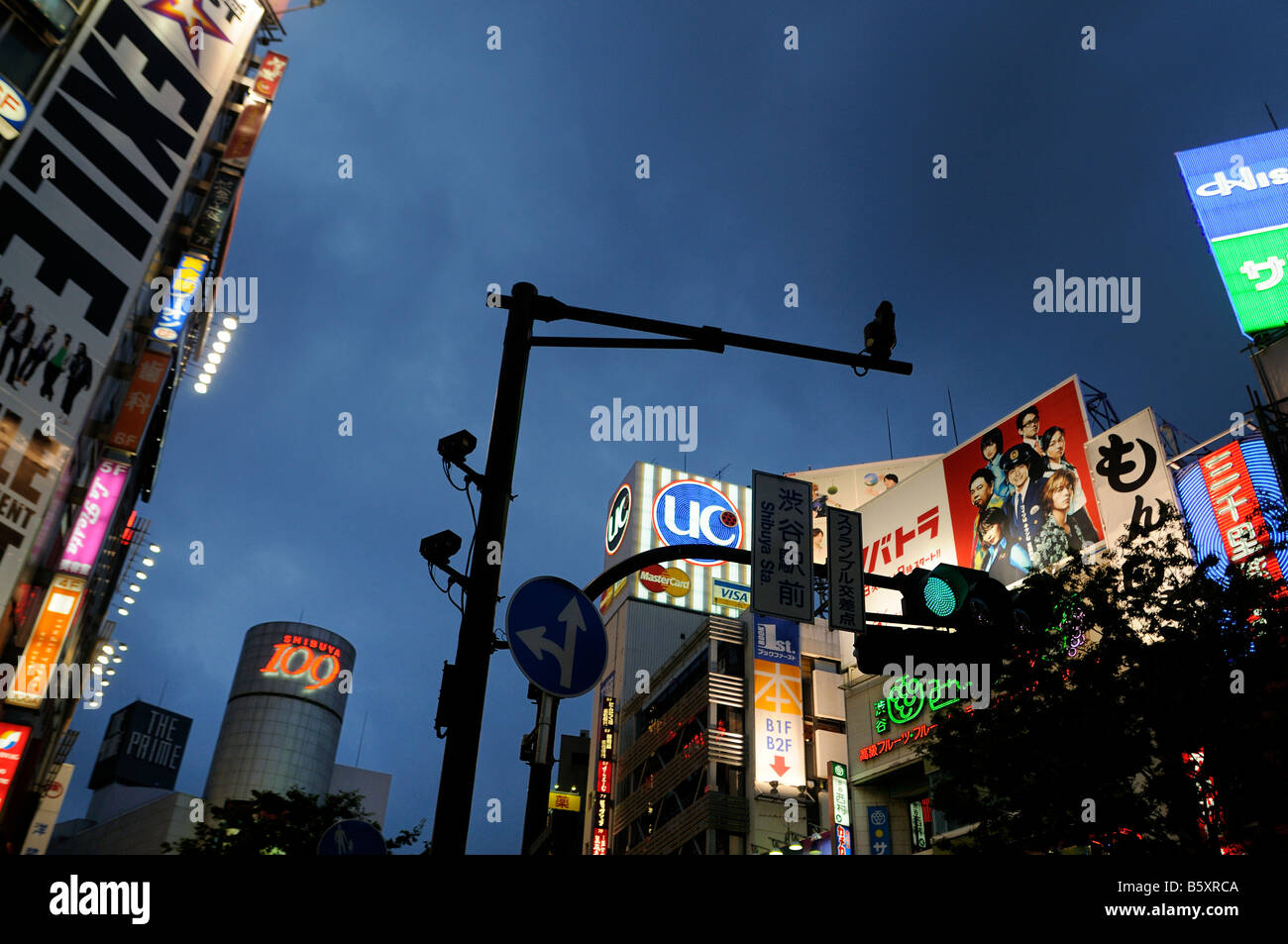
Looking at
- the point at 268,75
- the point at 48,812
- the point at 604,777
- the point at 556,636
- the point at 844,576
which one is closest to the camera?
the point at 556,636

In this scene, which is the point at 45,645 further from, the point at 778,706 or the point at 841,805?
the point at 841,805

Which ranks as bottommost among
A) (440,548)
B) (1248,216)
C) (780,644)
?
(440,548)

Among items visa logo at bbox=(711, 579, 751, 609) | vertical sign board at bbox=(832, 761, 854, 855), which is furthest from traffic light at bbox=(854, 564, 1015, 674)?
visa logo at bbox=(711, 579, 751, 609)

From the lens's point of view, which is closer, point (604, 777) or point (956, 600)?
point (956, 600)

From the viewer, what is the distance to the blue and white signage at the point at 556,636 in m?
6.23

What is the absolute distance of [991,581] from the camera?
7.73 metres

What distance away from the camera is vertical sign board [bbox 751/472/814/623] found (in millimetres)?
8789

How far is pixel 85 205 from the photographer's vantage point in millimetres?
31141

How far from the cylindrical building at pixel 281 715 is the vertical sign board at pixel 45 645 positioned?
253 feet

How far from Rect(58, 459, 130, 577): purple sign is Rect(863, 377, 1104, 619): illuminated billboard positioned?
3051cm

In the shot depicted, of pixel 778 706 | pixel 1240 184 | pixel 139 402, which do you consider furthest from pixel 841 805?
pixel 139 402

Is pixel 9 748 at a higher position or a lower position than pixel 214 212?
lower

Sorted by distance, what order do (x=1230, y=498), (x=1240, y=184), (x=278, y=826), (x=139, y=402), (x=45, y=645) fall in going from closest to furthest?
(x=1230, y=498), (x=45, y=645), (x=278, y=826), (x=1240, y=184), (x=139, y=402)

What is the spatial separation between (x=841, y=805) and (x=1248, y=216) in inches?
1082
